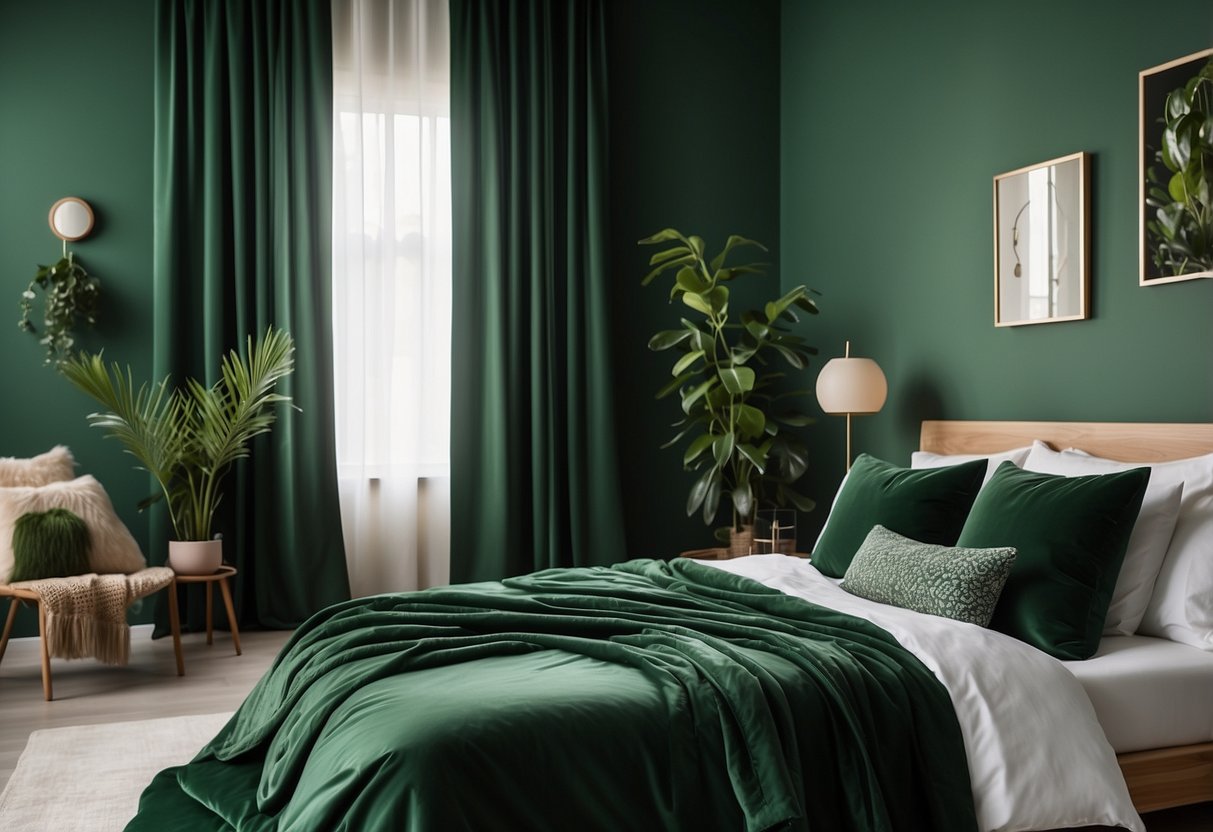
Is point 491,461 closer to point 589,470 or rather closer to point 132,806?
point 589,470

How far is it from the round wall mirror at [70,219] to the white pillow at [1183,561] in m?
4.42

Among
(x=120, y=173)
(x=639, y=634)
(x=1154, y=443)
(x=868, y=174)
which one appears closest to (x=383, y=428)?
(x=120, y=173)

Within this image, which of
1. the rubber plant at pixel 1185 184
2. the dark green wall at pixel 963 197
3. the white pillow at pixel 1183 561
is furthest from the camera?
the dark green wall at pixel 963 197

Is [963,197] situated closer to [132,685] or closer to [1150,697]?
[1150,697]

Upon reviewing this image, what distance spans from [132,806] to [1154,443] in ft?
10.2

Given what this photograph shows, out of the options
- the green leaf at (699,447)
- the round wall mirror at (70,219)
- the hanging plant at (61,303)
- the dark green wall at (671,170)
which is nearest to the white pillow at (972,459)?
the green leaf at (699,447)

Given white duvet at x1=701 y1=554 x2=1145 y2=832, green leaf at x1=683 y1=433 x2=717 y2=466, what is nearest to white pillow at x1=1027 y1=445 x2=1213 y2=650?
white duvet at x1=701 y1=554 x2=1145 y2=832

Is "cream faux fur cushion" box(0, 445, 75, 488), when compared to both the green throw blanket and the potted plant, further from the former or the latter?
the green throw blanket

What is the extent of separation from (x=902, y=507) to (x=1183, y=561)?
0.77 metres

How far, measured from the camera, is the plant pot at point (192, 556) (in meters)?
4.52

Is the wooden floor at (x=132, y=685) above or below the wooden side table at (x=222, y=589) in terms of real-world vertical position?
below

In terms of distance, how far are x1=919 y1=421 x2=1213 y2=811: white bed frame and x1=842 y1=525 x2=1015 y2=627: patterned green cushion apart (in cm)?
47

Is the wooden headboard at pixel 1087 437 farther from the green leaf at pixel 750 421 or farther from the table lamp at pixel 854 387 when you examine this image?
the green leaf at pixel 750 421

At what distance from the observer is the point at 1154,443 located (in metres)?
3.28
